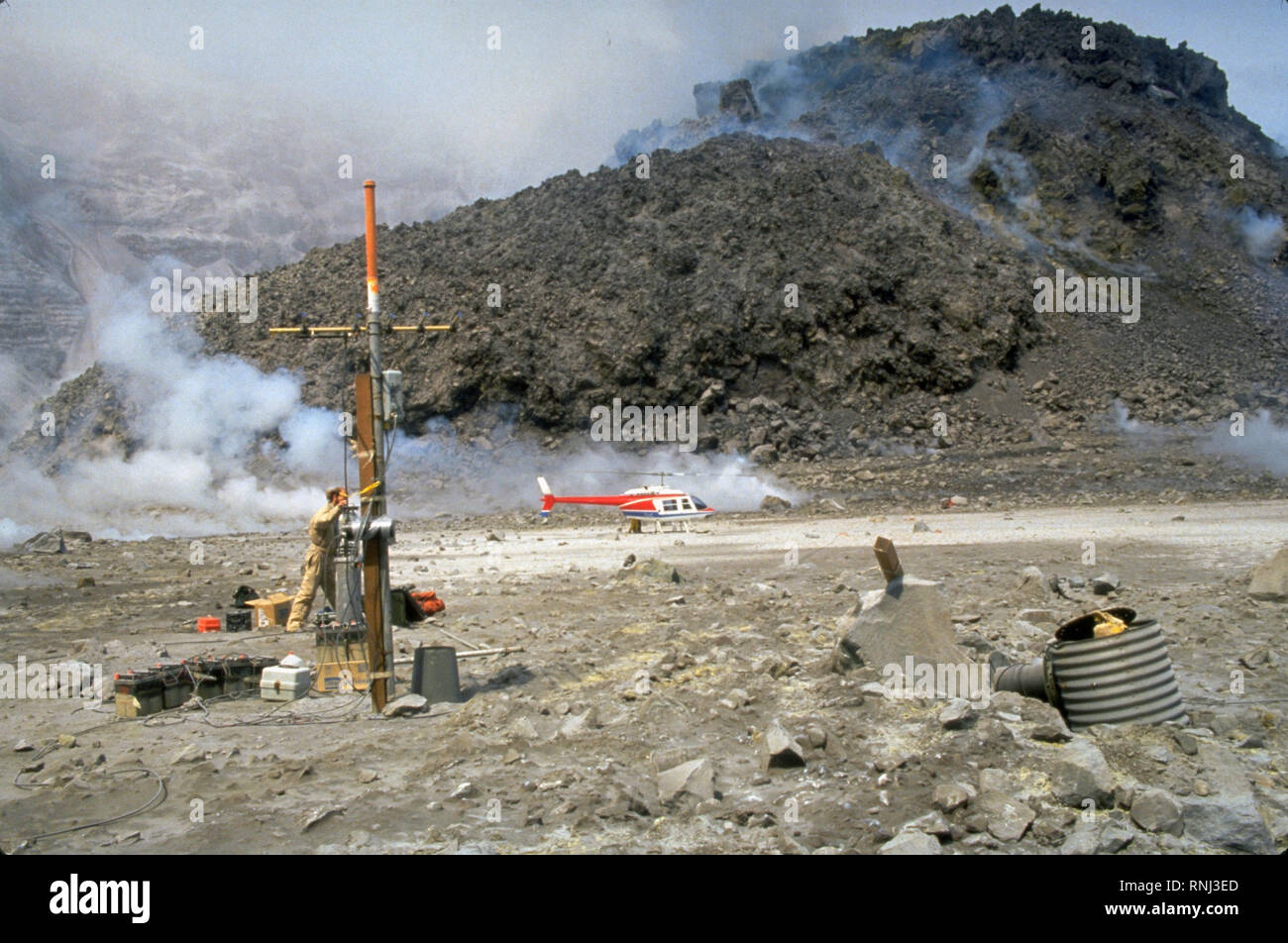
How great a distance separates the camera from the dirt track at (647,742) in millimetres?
5305

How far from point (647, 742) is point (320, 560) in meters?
5.84

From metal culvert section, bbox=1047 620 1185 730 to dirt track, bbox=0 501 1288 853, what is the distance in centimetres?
24

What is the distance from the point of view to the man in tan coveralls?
10.8 metres

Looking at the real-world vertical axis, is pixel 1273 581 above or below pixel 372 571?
below

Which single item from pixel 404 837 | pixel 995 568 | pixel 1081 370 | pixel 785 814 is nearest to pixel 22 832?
pixel 404 837

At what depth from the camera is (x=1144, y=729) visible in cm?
610

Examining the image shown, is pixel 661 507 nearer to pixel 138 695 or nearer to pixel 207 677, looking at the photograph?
pixel 207 677

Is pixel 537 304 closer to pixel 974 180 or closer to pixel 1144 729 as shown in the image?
pixel 974 180

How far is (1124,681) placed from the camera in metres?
6.31

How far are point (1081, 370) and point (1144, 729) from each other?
4923 centimetres

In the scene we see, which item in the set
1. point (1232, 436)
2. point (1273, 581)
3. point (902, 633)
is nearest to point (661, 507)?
point (1273, 581)

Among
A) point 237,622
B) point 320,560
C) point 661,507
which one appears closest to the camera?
point 320,560

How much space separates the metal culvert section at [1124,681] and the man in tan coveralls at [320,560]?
739cm

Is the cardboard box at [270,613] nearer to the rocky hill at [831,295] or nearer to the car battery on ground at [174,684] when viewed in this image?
the car battery on ground at [174,684]
